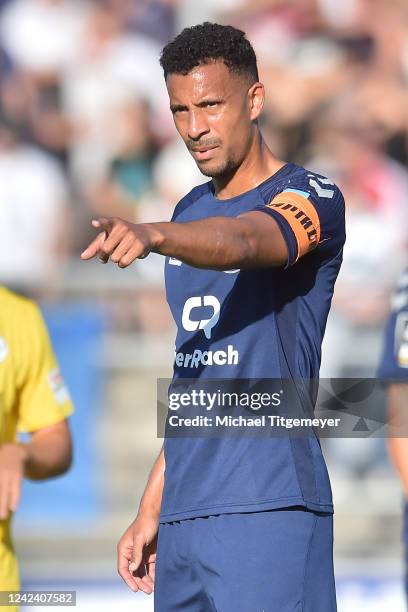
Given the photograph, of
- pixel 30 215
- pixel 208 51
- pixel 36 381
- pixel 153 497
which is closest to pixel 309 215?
pixel 208 51

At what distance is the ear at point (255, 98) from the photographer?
113 inches

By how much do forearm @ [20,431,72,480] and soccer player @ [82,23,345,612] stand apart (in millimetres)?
578

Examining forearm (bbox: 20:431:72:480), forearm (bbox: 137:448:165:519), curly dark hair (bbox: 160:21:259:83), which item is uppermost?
curly dark hair (bbox: 160:21:259:83)

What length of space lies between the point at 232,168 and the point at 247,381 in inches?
22.5

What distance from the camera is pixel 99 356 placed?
6.89 metres

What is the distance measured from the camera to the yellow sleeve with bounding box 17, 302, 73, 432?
341 cm

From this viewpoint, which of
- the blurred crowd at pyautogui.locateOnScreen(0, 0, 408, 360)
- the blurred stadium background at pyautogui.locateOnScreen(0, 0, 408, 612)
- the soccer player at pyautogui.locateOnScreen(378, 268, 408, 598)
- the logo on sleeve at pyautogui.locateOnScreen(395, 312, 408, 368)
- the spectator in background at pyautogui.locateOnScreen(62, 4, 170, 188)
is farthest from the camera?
the spectator in background at pyautogui.locateOnScreen(62, 4, 170, 188)

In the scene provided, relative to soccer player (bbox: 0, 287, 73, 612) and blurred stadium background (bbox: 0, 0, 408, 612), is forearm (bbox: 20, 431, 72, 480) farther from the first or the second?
blurred stadium background (bbox: 0, 0, 408, 612)

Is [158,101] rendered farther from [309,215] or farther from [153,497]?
[309,215]

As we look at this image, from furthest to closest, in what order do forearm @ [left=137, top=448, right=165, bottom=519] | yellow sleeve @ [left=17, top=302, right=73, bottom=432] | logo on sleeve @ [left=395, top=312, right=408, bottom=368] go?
logo on sleeve @ [left=395, top=312, right=408, bottom=368] < yellow sleeve @ [left=17, top=302, right=73, bottom=432] < forearm @ [left=137, top=448, right=165, bottom=519]

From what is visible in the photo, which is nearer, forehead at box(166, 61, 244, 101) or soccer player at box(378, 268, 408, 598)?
forehead at box(166, 61, 244, 101)

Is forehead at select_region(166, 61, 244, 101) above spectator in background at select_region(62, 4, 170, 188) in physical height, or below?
below

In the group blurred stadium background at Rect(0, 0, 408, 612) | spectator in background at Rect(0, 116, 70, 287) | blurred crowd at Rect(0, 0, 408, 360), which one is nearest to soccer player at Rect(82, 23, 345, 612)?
blurred stadium background at Rect(0, 0, 408, 612)

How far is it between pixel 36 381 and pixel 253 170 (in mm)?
1048
